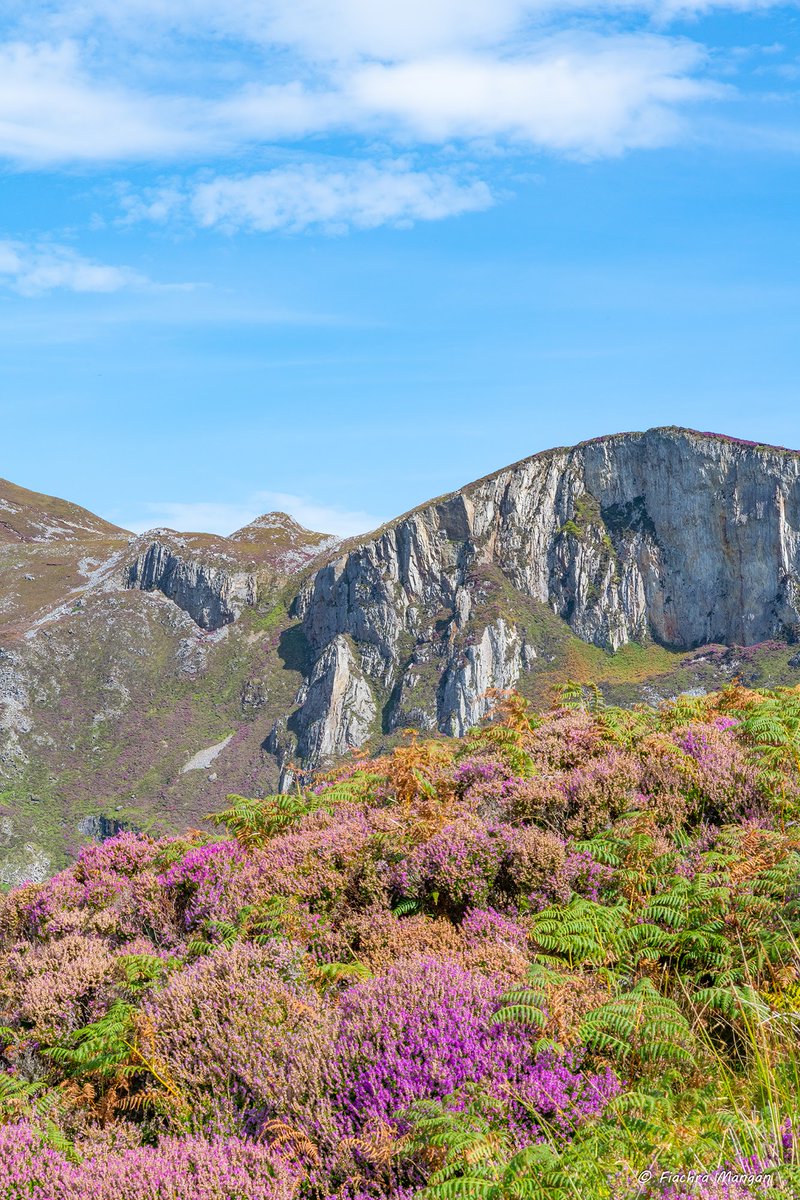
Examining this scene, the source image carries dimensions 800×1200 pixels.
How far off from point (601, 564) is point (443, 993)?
618 ft

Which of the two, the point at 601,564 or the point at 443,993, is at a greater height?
the point at 601,564

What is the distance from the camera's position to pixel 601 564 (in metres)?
188

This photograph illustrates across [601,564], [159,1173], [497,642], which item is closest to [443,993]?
[159,1173]

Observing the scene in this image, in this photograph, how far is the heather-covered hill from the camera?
4293 mm

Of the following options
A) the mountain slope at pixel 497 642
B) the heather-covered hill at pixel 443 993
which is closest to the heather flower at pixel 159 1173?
the heather-covered hill at pixel 443 993

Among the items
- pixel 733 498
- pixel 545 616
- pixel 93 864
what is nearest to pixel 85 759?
pixel 545 616

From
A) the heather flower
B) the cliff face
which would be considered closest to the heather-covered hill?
the heather flower

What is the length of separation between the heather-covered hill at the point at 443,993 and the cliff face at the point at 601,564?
15146 cm

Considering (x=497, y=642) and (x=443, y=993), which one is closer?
(x=443, y=993)

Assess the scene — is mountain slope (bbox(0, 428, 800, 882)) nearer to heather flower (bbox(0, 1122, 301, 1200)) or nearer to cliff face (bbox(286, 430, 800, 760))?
cliff face (bbox(286, 430, 800, 760))

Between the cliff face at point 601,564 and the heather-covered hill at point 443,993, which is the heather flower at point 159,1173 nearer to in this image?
the heather-covered hill at point 443,993

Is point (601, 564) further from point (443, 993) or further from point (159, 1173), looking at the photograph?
point (159, 1173)

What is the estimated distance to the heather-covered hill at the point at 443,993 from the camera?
4.29 meters

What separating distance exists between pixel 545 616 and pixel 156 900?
186 m
